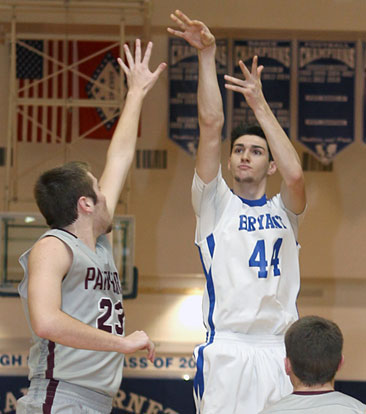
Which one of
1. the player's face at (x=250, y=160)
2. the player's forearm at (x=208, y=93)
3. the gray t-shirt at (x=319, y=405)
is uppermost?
the player's forearm at (x=208, y=93)

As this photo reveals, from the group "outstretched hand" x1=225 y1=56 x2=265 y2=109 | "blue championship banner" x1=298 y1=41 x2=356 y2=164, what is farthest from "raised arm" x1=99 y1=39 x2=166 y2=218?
"blue championship banner" x1=298 y1=41 x2=356 y2=164

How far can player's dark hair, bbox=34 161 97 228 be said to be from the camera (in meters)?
3.64

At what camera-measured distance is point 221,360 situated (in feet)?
14.7

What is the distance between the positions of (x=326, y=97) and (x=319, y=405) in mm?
7999

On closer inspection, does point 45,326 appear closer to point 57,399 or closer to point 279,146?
point 57,399

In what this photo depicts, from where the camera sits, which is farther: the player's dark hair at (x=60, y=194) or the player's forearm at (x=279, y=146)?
the player's forearm at (x=279, y=146)

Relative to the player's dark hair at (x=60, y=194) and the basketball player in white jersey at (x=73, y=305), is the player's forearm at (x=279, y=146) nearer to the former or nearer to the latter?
the basketball player in white jersey at (x=73, y=305)

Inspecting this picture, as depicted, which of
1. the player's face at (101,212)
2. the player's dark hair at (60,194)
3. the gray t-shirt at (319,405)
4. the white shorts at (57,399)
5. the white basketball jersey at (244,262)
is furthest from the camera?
the white basketball jersey at (244,262)

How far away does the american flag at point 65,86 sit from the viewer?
1045cm

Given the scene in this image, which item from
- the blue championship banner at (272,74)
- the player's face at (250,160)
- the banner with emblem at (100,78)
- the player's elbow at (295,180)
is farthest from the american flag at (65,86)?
the player's elbow at (295,180)

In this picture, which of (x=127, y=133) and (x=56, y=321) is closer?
(x=56, y=321)

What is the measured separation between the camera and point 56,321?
3066 mm

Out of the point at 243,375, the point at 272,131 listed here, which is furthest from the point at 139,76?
the point at 243,375

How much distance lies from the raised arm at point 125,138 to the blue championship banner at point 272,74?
6050 millimetres
